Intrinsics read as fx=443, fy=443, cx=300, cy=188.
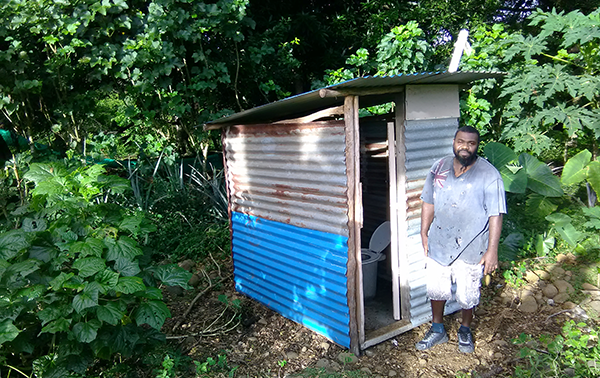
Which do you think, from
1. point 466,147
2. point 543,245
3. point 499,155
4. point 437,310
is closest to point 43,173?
point 466,147

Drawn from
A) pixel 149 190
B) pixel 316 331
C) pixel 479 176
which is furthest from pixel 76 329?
pixel 149 190

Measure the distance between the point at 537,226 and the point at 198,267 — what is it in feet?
14.2

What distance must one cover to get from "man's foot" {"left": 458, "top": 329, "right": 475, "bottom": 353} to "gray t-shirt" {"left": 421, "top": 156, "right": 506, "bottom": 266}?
0.68 metres

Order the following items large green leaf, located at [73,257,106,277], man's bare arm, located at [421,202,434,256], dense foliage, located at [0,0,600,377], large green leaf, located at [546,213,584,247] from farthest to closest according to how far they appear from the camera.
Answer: dense foliage, located at [0,0,600,377] → large green leaf, located at [546,213,584,247] → man's bare arm, located at [421,202,434,256] → large green leaf, located at [73,257,106,277]

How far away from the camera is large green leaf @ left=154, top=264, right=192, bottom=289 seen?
10.1 ft

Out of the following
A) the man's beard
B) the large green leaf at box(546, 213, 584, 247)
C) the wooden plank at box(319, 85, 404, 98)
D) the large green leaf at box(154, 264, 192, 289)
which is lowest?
the large green leaf at box(546, 213, 584, 247)

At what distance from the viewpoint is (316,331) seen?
404 centimetres

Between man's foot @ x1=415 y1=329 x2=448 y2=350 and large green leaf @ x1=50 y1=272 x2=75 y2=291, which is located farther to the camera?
man's foot @ x1=415 y1=329 x2=448 y2=350

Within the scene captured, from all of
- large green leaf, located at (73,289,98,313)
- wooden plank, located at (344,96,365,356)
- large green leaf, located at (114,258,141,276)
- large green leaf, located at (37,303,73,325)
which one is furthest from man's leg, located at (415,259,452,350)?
large green leaf, located at (37,303,73,325)

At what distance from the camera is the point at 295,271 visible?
164 inches

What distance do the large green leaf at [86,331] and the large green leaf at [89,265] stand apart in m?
0.29

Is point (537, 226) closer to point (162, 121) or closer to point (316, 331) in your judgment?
point (316, 331)

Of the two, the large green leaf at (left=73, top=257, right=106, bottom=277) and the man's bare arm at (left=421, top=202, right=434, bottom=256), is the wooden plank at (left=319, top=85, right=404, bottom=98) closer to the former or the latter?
the man's bare arm at (left=421, top=202, right=434, bottom=256)

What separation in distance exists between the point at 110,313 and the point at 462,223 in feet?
8.40
